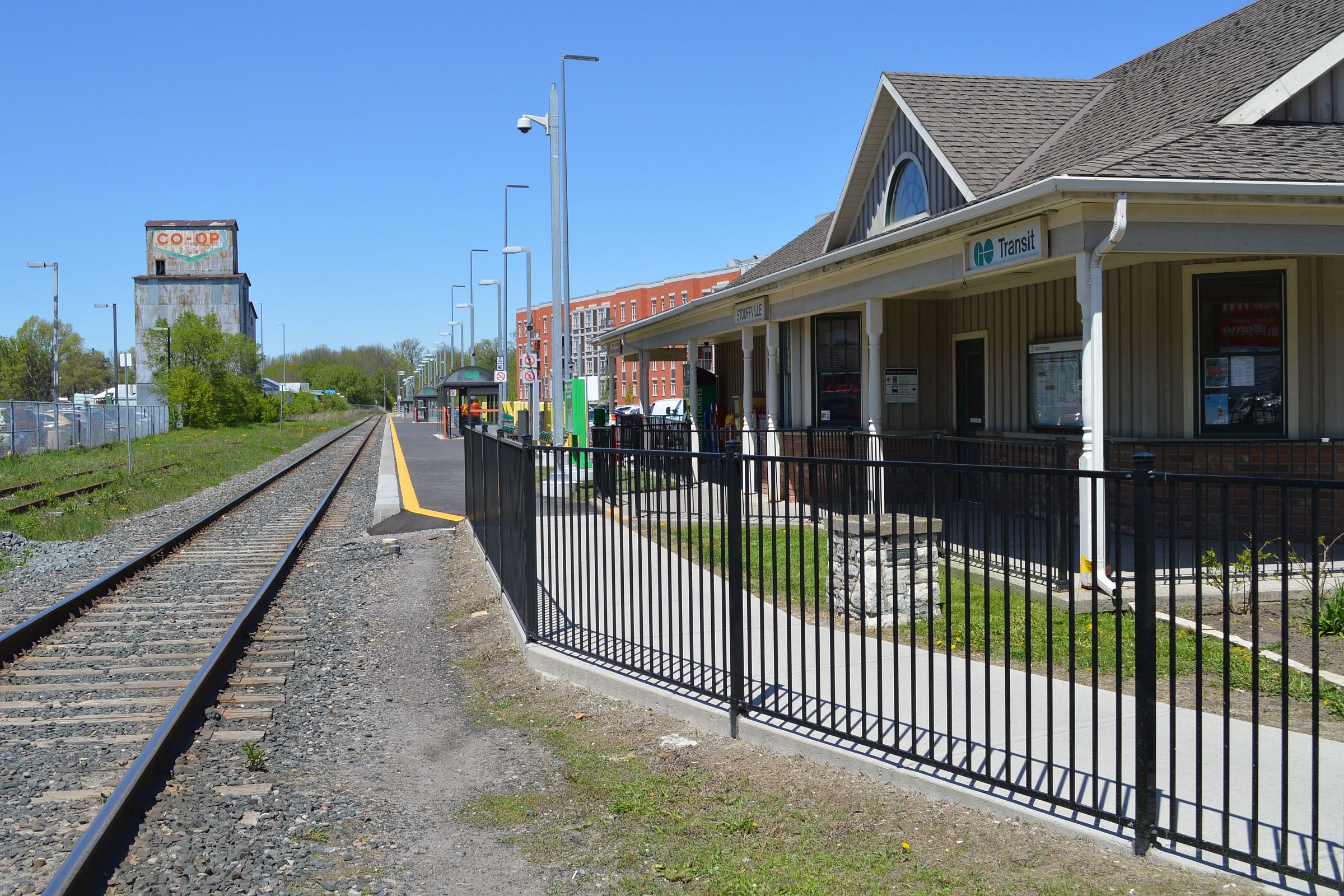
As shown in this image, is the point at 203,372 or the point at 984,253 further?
the point at 203,372

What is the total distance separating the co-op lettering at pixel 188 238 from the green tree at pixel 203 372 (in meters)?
36.4

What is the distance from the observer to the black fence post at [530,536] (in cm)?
827

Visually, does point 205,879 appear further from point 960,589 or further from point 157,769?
point 960,589

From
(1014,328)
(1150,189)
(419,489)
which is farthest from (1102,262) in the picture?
(419,489)

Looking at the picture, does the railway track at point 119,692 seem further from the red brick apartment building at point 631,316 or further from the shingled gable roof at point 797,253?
the red brick apartment building at point 631,316

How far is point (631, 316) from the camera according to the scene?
95.6m

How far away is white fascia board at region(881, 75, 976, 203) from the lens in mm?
13156

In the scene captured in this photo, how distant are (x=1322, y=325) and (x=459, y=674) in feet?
28.9

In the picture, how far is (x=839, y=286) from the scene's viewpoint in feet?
47.9

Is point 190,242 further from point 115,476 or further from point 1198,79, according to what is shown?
point 1198,79

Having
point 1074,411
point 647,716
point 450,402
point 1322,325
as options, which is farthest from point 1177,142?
point 450,402

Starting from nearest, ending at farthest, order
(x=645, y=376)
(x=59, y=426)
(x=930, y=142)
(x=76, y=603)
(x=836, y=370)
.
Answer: (x=76, y=603)
(x=930, y=142)
(x=836, y=370)
(x=645, y=376)
(x=59, y=426)

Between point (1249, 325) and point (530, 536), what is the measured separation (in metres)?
7.68

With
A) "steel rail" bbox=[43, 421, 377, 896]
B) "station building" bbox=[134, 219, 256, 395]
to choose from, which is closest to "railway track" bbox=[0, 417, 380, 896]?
"steel rail" bbox=[43, 421, 377, 896]
